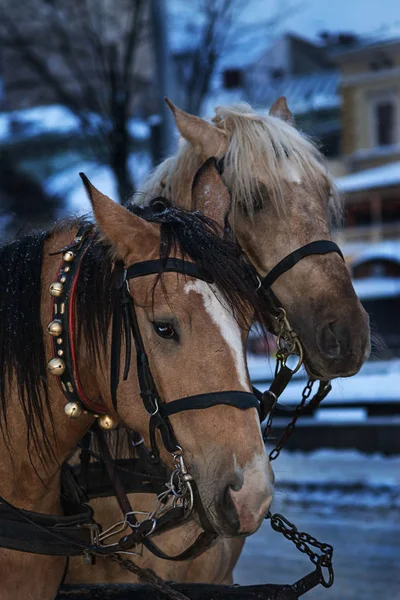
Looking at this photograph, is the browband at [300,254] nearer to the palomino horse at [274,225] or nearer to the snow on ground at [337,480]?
the palomino horse at [274,225]

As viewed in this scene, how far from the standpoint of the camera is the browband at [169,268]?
2.28m

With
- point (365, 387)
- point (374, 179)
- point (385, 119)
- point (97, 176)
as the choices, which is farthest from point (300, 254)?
point (385, 119)

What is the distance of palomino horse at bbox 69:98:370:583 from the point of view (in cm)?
290

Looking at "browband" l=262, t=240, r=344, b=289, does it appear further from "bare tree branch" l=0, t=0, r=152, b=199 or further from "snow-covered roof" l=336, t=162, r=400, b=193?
"snow-covered roof" l=336, t=162, r=400, b=193

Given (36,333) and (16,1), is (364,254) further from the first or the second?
(36,333)

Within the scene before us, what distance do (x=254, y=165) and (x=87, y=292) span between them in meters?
1.09

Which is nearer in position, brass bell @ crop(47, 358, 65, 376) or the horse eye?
the horse eye

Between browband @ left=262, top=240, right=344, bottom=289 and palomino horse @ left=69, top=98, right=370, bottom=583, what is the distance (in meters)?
0.02

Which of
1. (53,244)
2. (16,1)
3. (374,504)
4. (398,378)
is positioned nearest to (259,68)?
(16,1)

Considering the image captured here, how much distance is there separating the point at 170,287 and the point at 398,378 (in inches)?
358

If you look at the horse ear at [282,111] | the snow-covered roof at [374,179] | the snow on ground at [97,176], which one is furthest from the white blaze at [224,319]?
the snow-covered roof at [374,179]

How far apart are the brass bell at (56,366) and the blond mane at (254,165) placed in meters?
1.00

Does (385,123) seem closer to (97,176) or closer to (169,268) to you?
(97,176)

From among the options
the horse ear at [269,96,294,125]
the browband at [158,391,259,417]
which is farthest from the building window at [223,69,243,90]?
the browband at [158,391,259,417]
